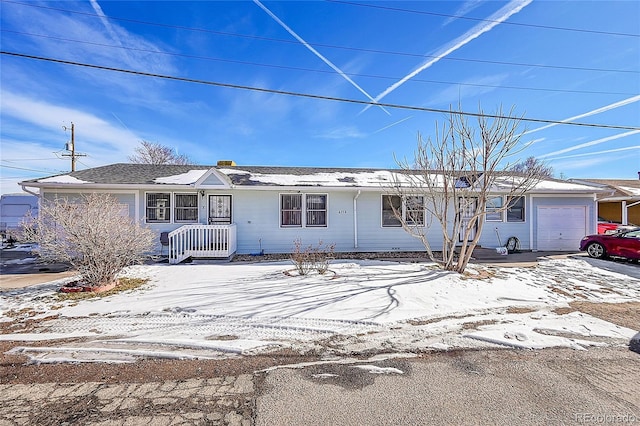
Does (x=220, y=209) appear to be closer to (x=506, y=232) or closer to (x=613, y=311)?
(x=613, y=311)

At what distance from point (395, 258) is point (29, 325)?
9.40m

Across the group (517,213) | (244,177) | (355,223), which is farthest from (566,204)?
(244,177)

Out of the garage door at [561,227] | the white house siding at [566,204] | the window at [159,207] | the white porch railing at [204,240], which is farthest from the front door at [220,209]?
the garage door at [561,227]

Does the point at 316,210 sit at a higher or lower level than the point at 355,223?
higher

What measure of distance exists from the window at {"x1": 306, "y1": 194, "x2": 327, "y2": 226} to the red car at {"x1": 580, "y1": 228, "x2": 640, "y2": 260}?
9.94 metres

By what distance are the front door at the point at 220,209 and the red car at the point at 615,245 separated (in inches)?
537

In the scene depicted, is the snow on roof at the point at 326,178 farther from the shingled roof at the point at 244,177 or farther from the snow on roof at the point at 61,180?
the snow on roof at the point at 61,180

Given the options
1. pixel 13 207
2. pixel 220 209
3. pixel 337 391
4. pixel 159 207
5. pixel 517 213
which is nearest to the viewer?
pixel 337 391

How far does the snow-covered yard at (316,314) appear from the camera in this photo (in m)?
3.73

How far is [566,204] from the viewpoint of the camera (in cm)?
1246

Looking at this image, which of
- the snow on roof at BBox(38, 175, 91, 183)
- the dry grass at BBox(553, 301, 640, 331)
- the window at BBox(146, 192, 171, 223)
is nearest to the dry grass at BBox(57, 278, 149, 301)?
the window at BBox(146, 192, 171, 223)

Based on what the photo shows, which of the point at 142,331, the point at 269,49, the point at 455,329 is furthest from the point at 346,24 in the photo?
the point at 142,331

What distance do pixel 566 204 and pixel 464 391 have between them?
13.5 metres

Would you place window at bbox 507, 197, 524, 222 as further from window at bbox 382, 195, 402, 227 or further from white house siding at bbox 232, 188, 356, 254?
white house siding at bbox 232, 188, 356, 254
